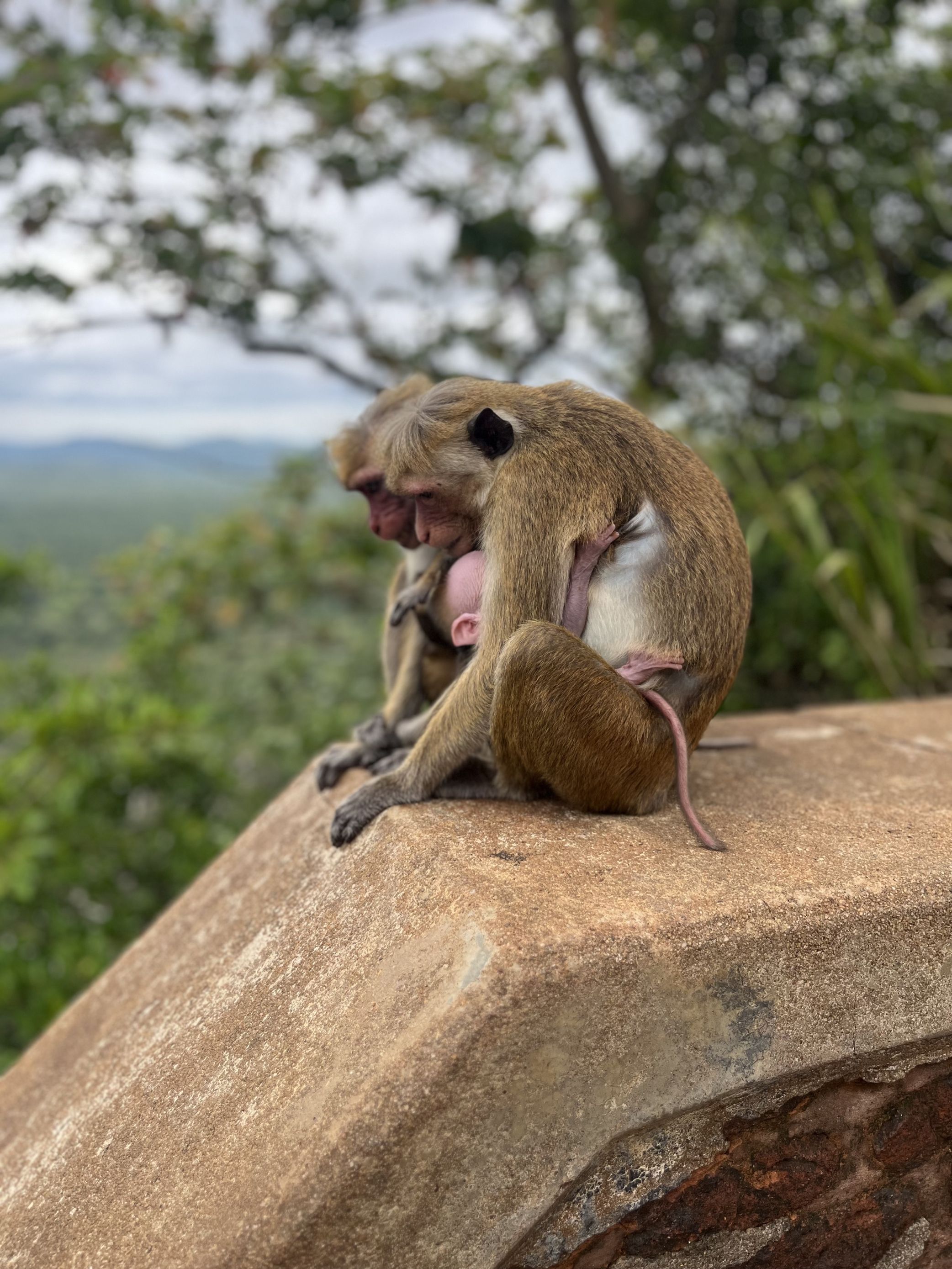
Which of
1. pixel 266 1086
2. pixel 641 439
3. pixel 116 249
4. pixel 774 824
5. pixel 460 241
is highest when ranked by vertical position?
pixel 116 249

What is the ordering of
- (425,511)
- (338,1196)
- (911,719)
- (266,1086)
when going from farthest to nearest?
(911,719), (425,511), (266,1086), (338,1196)

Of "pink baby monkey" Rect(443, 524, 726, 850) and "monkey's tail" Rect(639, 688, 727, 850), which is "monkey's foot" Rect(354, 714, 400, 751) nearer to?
"pink baby monkey" Rect(443, 524, 726, 850)

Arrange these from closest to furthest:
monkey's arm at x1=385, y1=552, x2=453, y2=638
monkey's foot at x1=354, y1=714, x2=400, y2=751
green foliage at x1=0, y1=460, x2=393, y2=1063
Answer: monkey's arm at x1=385, y1=552, x2=453, y2=638, monkey's foot at x1=354, y1=714, x2=400, y2=751, green foliage at x1=0, y1=460, x2=393, y2=1063

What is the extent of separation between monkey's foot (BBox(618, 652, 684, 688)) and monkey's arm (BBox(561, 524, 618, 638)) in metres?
0.11

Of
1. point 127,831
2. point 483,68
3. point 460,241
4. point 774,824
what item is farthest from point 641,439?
point 483,68

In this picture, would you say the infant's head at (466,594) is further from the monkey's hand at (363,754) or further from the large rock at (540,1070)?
the monkey's hand at (363,754)

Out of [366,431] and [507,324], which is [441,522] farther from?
[507,324]

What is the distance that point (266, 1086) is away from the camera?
5.73 ft

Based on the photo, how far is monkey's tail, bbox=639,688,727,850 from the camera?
81.0 inches

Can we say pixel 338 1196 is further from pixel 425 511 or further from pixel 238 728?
pixel 238 728

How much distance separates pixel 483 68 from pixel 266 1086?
246 inches

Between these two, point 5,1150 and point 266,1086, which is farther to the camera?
point 5,1150

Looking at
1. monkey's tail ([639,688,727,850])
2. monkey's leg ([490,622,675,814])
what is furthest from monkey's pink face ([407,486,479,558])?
monkey's tail ([639,688,727,850])

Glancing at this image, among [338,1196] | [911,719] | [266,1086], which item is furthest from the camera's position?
[911,719]
